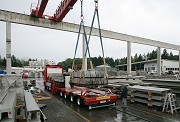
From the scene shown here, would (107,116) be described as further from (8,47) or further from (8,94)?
(8,47)

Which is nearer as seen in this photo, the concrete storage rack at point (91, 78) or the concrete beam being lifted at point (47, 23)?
the concrete storage rack at point (91, 78)

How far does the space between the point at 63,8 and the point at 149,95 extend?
40.0ft

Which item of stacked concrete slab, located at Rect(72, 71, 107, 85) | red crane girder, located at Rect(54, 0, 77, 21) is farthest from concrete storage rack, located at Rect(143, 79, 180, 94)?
red crane girder, located at Rect(54, 0, 77, 21)

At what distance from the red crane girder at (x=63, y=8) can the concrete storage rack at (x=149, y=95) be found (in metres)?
9.30

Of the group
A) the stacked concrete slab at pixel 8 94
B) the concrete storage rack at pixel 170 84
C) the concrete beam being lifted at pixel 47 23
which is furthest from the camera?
the concrete beam being lifted at pixel 47 23

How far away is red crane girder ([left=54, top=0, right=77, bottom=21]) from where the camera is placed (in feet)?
49.7

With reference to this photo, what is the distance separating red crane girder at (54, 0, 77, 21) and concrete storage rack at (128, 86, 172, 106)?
930cm

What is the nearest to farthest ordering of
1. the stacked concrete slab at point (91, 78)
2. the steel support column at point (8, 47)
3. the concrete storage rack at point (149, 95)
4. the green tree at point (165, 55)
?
the concrete storage rack at point (149, 95) < the stacked concrete slab at point (91, 78) < the steel support column at point (8, 47) < the green tree at point (165, 55)

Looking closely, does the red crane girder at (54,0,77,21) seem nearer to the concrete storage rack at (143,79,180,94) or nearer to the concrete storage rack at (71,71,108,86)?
the concrete storage rack at (71,71,108,86)

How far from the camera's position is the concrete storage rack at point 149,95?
354 inches

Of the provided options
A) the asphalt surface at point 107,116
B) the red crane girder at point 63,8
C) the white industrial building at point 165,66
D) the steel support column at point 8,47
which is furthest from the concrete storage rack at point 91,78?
the white industrial building at point 165,66

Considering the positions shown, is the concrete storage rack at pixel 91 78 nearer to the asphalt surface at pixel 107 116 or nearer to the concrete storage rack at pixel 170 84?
the asphalt surface at pixel 107 116

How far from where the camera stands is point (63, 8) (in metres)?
17.1

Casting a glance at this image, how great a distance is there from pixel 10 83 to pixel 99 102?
474cm
